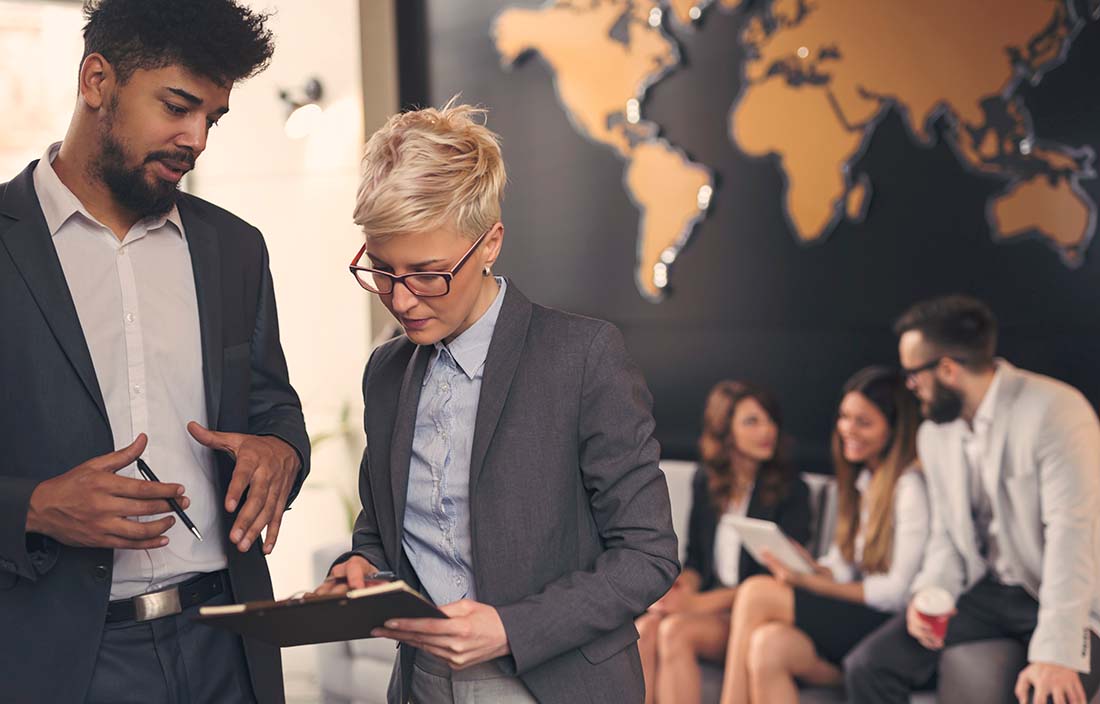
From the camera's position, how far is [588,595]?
151 cm

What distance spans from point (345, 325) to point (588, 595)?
13.1ft

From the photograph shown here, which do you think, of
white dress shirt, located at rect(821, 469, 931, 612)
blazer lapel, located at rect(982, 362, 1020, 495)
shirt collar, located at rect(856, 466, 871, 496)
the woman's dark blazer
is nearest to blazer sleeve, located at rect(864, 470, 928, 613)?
white dress shirt, located at rect(821, 469, 931, 612)

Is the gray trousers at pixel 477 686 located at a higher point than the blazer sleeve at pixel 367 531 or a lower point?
lower

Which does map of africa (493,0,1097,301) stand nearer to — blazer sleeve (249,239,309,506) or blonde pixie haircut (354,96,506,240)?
blazer sleeve (249,239,309,506)

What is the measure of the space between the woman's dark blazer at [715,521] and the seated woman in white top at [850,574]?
121 mm

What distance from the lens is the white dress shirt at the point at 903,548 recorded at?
11.8ft

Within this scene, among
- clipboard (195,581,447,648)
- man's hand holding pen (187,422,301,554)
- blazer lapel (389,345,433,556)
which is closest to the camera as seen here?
clipboard (195,581,447,648)

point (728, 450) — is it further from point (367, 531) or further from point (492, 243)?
point (492, 243)

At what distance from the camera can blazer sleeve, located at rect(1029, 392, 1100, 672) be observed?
326 centimetres

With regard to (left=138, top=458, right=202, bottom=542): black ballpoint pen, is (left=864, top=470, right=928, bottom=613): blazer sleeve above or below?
below

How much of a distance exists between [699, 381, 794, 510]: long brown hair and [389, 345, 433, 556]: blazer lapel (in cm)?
250

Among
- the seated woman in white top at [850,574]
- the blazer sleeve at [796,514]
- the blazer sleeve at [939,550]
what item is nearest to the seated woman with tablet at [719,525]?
the blazer sleeve at [796,514]

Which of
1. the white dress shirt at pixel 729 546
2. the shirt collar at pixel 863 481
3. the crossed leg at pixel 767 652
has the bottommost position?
the crossed leg at pixel 767 652

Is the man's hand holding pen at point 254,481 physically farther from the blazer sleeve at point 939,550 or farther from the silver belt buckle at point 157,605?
the blazer sleeve at point 939,550
